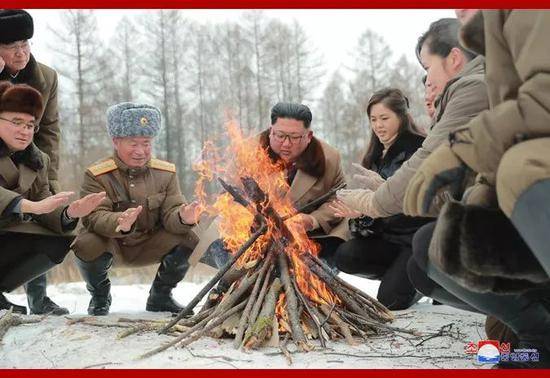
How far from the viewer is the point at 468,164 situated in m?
2.34

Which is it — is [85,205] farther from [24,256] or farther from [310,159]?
[310,159]

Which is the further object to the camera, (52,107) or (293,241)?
(52,107)

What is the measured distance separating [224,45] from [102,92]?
541 centimetres

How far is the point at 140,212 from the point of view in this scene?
181 inches

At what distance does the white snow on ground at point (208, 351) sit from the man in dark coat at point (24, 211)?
2.69 feet

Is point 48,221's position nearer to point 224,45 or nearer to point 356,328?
point 356,328

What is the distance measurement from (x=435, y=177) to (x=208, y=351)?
55.6 inches

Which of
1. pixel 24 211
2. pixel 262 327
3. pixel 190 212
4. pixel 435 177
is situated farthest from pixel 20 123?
pixel 435 177

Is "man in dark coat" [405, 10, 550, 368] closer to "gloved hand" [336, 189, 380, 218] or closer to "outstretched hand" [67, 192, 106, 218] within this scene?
"gloved hand" [336, 189, 380, 218]

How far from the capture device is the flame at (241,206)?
12.5 feet

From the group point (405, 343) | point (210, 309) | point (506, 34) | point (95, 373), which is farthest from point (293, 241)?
point (506, 34)

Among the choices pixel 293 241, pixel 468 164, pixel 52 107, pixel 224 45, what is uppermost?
pixel 224 45

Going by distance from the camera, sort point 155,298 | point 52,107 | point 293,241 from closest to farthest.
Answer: point 293,241, point 155,298, point 52,107

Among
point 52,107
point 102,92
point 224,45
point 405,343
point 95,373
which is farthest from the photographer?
point 224,45
